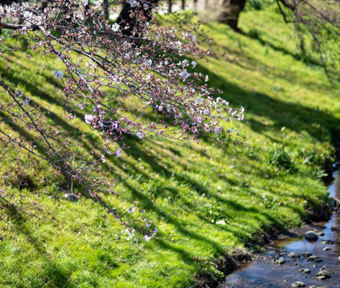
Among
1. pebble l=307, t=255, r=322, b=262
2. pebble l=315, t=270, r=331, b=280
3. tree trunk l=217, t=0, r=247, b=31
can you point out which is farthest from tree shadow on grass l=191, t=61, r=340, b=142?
tree trunk l=217, t=0, r=247, b=31

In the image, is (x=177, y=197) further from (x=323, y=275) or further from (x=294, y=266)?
(x=323, y=275)

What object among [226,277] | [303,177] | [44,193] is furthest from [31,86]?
[303,177]

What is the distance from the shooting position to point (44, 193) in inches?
301

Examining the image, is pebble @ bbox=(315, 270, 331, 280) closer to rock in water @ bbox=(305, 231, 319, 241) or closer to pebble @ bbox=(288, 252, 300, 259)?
pebble @ bbox=(288, 252, 300, 259)

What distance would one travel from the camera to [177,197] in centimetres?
918

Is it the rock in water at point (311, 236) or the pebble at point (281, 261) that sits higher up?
the rock in water at point (311, 236)

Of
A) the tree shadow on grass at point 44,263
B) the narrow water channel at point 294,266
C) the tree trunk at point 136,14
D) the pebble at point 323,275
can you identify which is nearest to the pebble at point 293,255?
the narrow water channel at point 294,266

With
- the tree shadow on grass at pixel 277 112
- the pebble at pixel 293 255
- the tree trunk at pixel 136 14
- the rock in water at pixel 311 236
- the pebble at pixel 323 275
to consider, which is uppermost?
the tree trunk at pixel 136 14

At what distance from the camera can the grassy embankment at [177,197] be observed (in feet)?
21.8

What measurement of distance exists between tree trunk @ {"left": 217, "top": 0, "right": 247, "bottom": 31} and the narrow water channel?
15463 millimetres

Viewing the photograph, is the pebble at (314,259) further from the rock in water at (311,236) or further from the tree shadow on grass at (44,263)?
the tree shadow on grass at (44,263)

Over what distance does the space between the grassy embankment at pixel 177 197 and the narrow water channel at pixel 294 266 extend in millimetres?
539

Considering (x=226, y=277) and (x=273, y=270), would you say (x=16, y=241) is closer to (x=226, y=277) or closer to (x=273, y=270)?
(x=226, y=277)

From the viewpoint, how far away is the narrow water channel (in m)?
7.44
